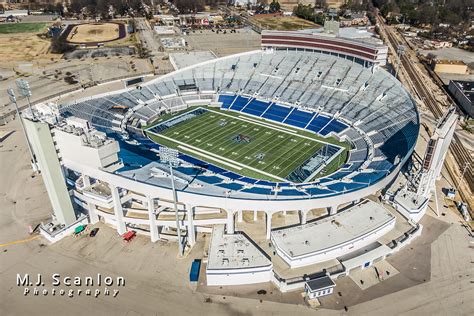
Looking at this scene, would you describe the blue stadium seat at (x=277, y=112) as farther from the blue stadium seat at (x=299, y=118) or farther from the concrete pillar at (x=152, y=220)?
the concrete pillar at (x=152, y=220)

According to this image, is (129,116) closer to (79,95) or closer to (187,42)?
(79,95)

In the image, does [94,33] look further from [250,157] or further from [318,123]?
[250,157]

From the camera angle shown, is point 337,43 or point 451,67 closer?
point 337,43

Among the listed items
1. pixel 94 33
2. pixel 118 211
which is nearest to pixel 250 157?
pixel 118 211

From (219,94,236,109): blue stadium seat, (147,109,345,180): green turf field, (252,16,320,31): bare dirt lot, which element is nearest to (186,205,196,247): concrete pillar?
(147,109,345,180): green turf field

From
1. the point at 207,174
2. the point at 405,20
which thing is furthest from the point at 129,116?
the point at 405,20
